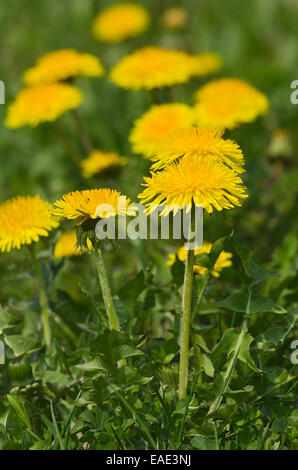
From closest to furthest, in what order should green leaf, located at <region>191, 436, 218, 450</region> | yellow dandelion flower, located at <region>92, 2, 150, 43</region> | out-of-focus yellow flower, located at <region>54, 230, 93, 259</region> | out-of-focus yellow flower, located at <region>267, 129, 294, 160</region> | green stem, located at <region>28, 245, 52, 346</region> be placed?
1. green leaf, located at <region>191, 436, 218, 450</region>
2. green stem, located at <region>28, 245, 52, 346</region>
3. out-of-focus yellow flower, located at <region>54, 230, 93, 259</region>
4. out-of-focus yellow flower, located at <region>267, 129, 294, 160</region>
5. yellow dandelion flower, located at <region>92, 2, 150, 43</region>

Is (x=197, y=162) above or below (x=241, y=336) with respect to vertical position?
above

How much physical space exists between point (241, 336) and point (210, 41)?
3.17 metres

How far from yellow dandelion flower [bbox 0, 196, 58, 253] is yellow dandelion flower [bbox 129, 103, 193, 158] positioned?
0.63m

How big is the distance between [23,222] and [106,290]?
1.37 ft

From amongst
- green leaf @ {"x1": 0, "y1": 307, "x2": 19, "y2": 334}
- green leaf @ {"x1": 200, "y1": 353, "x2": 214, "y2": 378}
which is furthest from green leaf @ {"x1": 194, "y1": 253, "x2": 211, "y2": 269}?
green leaf @ {"x1": 0, "y1": 307, "x2": 19, "y2": 334}

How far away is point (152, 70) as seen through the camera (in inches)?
104

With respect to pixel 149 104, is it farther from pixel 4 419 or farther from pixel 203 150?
pixel 4 419

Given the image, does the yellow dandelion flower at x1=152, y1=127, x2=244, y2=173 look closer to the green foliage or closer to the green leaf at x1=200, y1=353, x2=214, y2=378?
the green foliage

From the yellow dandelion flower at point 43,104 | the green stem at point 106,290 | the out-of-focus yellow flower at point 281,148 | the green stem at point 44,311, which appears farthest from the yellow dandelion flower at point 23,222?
the out-of-focus yellow flower at point 281,148

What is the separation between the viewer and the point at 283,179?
3162 millimetres

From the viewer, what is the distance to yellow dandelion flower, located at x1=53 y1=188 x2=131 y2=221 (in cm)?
142

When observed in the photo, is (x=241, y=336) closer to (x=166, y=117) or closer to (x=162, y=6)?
(x=166, y=117)
